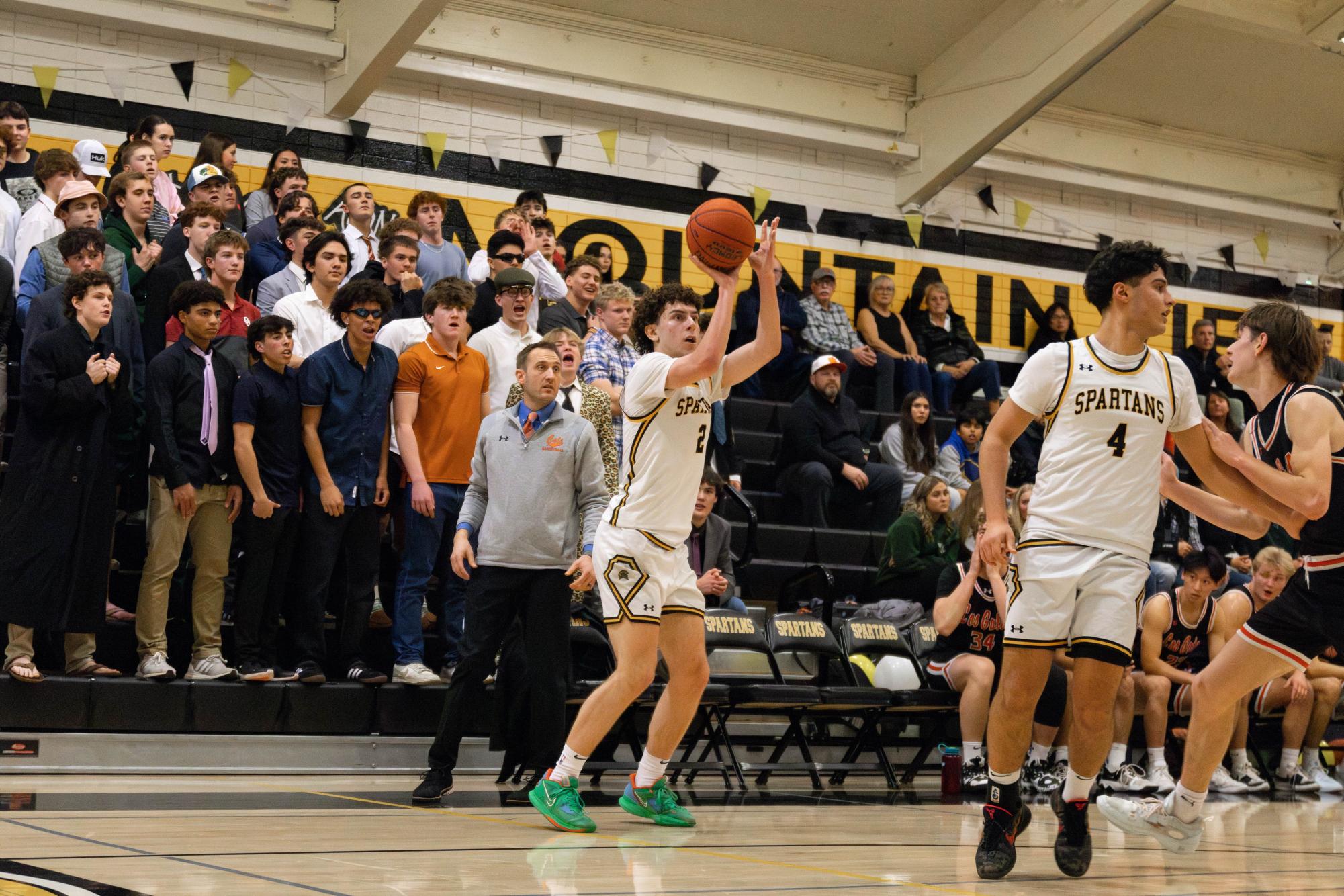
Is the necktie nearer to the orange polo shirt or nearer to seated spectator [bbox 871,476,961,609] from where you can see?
the orange polo shirt

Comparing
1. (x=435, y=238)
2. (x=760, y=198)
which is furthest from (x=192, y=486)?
(x=760, y=198)

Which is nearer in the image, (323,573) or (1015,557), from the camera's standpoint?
(1015,557)

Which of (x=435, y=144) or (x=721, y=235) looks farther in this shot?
(x=435, y=144)

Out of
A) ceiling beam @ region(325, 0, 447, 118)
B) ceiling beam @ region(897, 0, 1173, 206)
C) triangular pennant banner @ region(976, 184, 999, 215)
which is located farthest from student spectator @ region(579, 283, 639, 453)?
triangular pennant banner @ region(976, 184, 999, 215)

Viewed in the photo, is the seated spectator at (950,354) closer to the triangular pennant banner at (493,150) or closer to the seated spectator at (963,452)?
the seated spectator at (963,452)

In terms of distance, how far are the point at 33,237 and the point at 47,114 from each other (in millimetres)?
3760

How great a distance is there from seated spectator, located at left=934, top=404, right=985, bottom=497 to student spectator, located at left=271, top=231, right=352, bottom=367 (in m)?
5.18

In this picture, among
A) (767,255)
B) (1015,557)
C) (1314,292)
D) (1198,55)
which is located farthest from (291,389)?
(1314,292)

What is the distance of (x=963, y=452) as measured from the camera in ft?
35.5

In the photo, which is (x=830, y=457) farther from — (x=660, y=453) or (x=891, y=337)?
(x=660, y=453)

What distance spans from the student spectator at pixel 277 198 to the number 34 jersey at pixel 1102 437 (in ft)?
18.3

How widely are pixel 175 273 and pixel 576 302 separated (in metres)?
2.69

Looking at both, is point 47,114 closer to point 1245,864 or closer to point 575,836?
point 575,836

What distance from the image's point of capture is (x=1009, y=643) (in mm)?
4133
